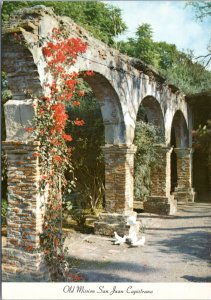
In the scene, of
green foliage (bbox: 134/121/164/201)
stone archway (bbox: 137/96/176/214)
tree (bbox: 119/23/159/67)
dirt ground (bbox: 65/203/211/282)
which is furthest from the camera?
tree (bbox: 119/23/159/67)

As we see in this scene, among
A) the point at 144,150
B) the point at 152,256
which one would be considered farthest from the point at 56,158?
the point at 144,150

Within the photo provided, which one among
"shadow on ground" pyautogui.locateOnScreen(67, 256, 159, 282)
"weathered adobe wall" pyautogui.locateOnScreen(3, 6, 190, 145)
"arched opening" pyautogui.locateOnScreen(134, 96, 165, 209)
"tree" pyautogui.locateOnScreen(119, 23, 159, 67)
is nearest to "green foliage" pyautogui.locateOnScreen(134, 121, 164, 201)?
"arched opening" pyautogui.locateOnScreen(134, 96, 165, 209)

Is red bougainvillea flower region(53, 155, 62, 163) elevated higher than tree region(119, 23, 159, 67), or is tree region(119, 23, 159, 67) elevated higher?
tree region(119, 23, 159, 67)

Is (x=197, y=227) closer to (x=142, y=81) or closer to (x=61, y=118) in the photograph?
(x=142, y=81)

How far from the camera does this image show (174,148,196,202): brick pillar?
14398mm

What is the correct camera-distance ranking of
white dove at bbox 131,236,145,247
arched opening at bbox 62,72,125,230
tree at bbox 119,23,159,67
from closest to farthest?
white dove at bbox 131,236,145,247 < arched opening at bbox 62,72,125,230 < tree at bbox 119,23,159,67

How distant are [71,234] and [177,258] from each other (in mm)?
2856

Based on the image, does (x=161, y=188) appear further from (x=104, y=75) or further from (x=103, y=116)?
(x=104, y=75)

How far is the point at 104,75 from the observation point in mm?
7195

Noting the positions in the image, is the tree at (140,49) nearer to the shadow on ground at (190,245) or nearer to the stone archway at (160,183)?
the stone archway at (160,183)

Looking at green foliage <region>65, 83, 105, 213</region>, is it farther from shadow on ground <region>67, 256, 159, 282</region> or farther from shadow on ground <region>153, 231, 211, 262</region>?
shadow on ground <region>67, 256, 159, 282</region>

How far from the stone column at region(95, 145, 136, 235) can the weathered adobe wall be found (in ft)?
0.98

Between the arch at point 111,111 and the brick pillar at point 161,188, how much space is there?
3.32m

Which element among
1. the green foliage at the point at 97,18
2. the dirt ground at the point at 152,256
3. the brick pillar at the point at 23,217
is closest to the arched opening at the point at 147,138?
the dirt ground at the point at 152,256
